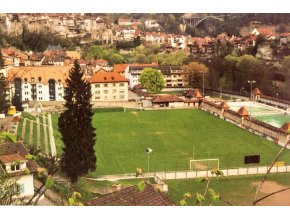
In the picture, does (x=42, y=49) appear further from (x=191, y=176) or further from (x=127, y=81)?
(x=191, y=176)

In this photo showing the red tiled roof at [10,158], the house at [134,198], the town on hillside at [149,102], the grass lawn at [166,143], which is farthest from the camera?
the grass lawn at [166,143]

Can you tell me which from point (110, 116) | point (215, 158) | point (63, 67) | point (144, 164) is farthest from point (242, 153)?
point (63, 67)

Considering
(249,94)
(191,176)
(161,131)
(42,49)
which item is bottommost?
(191,176)

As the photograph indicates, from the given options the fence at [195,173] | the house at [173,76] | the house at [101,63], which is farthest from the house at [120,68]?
the fence at [195,173]

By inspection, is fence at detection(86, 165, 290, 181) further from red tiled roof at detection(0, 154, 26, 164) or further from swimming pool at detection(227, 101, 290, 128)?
red tiled roof at detection(0, 154, 26, 164)

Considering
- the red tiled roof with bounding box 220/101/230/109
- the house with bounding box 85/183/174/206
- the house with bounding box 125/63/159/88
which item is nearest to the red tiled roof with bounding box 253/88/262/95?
the red tiled roof with bounding box 220/101/230/109

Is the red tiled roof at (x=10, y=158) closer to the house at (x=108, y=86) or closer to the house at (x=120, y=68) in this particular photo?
the house at (x=108, y=86)
